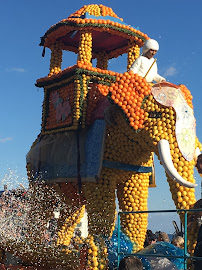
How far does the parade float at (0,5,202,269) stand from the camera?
579cm

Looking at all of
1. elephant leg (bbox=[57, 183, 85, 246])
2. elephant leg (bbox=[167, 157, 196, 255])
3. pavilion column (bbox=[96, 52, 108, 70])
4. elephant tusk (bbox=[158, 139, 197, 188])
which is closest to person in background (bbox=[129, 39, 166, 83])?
elephant tusk (bbox=[158, 139, 197, 188])

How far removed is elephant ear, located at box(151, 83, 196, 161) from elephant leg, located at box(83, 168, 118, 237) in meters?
1.22

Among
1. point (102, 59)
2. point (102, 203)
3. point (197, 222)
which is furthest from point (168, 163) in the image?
point (102, 59)

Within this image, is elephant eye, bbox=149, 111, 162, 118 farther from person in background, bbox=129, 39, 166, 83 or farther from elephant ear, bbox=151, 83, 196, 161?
person in background, bbox=129, 39, 166, 83

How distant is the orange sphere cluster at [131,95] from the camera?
602cm

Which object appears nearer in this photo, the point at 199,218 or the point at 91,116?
the point at 199,218

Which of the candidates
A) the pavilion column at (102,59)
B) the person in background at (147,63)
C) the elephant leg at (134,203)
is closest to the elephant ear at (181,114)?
the person in background at (147,63)

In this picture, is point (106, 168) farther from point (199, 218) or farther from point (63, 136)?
point (199, 218)

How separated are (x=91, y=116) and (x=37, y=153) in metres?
1.31

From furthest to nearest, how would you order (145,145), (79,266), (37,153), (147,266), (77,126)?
(37,153) < (77,126) < (145,145) < (79,266) < (147,266)

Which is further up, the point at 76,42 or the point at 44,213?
the point at 76,42

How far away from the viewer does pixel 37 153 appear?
25.3 ft

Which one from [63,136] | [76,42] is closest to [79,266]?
[63,136]

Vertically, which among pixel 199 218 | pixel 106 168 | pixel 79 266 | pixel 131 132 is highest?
pixel 131 132
